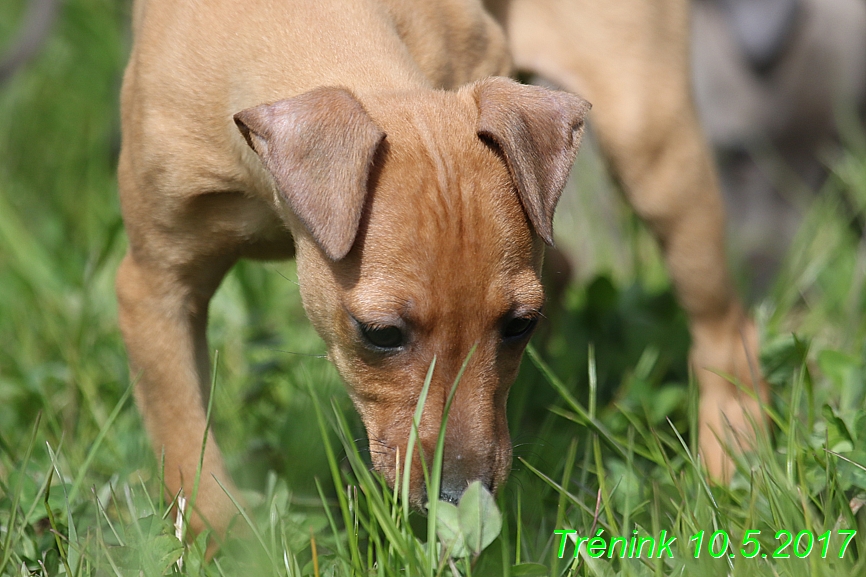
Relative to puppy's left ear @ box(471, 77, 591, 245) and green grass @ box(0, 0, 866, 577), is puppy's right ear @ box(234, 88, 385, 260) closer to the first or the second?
puppy's left ear @ box(471, 77, 591, 245)

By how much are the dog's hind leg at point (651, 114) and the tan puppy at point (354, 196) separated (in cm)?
41

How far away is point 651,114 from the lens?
13.3 ft

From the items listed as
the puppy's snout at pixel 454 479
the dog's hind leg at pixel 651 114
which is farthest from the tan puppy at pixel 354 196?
the dog's hind leg at pixel 651 114

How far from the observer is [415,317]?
2.51m

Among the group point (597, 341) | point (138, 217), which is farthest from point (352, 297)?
point (597, 341)

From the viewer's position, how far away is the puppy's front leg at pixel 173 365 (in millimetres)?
3150

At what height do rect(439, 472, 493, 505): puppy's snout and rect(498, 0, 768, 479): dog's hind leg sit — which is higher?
rect(498, 0, 768, 479): dog's hind leg

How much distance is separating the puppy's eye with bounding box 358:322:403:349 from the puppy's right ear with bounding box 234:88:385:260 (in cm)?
24

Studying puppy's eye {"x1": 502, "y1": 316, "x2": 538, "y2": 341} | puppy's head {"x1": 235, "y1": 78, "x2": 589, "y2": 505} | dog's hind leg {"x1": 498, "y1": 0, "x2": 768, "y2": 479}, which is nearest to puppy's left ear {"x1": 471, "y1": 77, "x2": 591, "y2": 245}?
puppy's head {"x1": 235, "y1": 78, "x2": 589, "y2": 505}

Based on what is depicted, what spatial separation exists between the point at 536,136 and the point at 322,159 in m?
0.58

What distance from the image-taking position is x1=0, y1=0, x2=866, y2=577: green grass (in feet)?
8.71

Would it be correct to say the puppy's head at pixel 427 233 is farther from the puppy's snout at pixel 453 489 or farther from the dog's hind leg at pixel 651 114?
the dog's hind leg at pixel 651 114

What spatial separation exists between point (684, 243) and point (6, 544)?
2.83 m

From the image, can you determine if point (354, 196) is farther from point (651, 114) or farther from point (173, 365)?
point (651, 114)
